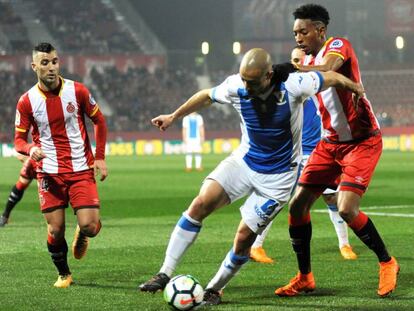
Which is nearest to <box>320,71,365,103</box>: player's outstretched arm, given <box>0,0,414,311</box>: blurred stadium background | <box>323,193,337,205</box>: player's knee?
<box>323,193,337,205</box>: player's knee

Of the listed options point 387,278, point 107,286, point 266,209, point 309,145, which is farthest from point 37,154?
point 309,145

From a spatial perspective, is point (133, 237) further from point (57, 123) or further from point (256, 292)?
point (256, 292)

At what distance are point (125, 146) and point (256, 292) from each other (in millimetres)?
39806

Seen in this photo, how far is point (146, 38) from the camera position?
5347 centimetres

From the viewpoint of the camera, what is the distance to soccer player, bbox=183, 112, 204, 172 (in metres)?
31.4

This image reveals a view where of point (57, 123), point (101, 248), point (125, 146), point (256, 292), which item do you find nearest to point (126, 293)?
point (256, 292)

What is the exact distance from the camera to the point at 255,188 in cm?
768

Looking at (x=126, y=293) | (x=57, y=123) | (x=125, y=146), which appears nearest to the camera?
(x=126, y=293)

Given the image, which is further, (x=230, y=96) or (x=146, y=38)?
(x=146, y=38)

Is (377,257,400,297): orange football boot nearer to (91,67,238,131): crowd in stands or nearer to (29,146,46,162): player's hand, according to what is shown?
(29,146,46,162): player's hand

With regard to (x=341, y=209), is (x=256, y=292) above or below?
below

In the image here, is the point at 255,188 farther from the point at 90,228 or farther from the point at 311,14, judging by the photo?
the point at 90,228

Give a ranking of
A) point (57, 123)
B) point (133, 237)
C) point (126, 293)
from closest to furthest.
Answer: point (126, 293)
point (57, 123)
point (133, 237)

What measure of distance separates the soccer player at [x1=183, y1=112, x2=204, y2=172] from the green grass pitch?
1180 cm
